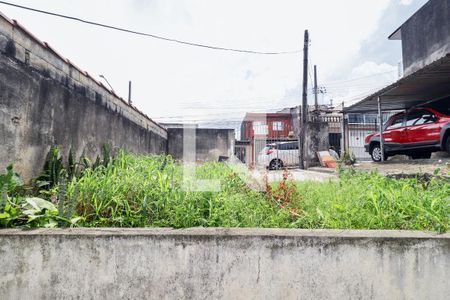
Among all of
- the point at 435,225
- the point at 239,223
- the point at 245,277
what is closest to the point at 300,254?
the point at 245,277

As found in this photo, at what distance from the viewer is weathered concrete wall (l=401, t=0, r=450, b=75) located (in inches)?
401

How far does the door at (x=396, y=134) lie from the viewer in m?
8.05

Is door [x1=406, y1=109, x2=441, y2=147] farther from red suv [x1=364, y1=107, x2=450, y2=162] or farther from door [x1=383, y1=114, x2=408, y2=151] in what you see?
door [x1=383, y1=114, x2=408, y2=151]

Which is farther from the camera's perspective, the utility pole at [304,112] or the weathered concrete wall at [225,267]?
the utility pole at [304,112]

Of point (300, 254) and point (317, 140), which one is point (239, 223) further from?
point (317, 140)

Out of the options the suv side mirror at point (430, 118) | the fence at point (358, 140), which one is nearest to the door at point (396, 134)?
the suv side mirror at point (430, 118)

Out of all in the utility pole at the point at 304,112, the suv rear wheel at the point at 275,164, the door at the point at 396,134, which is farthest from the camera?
the suv rear wheel at the point at 275,164

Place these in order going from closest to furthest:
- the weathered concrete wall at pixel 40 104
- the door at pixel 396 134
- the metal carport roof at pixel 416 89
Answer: the weathered concrete wall at pixel 40 104
the metal carport roof at pixel 416 89
the door at pixel 396 134

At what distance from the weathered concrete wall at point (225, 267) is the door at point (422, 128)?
6.25 meters

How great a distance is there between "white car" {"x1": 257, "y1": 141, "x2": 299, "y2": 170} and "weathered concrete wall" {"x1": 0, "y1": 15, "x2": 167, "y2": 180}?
933 centimetres

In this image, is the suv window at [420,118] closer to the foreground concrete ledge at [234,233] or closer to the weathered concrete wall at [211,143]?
the foreground concrete ledge at [234,233]

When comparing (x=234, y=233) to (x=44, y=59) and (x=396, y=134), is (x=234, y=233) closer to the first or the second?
(x=44, y=59)

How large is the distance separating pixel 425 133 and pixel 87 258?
8164mm

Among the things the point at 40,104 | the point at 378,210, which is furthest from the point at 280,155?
the point at 40,104
